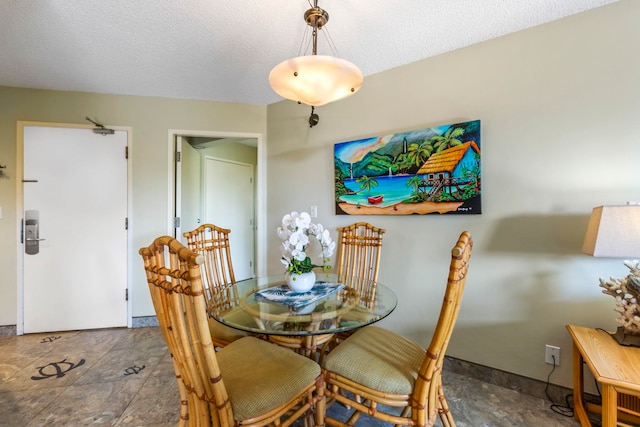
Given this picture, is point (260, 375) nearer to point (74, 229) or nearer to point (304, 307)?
point (304, 307)

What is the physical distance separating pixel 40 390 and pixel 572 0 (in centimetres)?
406

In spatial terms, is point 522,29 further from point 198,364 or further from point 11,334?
point 11,334

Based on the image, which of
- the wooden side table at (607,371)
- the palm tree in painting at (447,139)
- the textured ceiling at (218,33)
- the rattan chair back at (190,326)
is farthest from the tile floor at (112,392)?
the textured ceiling at (218,33)

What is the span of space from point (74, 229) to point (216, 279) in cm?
186


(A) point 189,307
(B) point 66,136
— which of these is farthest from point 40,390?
(B) point 66,136

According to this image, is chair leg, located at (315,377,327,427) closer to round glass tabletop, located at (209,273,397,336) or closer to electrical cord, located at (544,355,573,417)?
round glass tabletop, located at (209,273,397,336)

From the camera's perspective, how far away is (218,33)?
1.84 metres

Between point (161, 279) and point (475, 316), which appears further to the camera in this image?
point (475, 316)

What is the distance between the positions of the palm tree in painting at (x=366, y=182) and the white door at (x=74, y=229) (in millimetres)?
2414

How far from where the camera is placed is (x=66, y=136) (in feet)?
8.82

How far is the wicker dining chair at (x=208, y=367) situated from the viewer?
2.74 ft

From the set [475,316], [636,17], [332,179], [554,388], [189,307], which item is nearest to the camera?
[189,307]

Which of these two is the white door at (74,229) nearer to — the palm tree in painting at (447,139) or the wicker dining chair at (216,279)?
the wicker dining chair at (216,279)

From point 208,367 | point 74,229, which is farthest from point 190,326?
point 74,229
